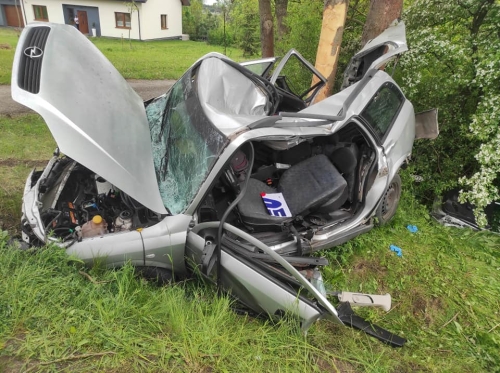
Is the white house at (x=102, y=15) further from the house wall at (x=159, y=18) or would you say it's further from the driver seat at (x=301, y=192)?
the driver seat at (x=301, y=192)

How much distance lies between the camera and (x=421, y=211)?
14.5 feet

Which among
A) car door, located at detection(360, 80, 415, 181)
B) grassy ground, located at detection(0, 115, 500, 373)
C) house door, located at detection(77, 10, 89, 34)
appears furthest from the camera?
house door, located at detection(77, 10, 89, 34)

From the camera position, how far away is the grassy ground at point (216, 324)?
196 centimetres

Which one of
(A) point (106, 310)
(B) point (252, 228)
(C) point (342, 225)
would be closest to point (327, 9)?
(C) point (342, 225)

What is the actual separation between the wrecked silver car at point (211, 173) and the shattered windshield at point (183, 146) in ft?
0.04

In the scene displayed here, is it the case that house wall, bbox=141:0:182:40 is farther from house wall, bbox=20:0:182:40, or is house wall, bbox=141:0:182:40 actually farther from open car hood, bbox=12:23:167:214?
open car hood, bbox=12:23:167:214

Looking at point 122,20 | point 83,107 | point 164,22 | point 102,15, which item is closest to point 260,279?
point 83,107

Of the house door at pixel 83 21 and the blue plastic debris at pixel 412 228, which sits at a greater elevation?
the house door at pixel 83 21

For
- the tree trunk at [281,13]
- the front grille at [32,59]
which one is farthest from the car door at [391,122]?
the tree trunk at [281,13]

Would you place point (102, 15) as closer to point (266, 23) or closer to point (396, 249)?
point (266, 23)

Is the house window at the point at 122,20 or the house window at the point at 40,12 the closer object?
the house window at the point at 122,20

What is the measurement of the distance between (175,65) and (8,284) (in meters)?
11.7

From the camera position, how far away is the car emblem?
2.48 m

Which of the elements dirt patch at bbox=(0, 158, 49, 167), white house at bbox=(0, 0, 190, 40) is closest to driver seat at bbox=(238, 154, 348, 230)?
dirt patch at bbox=(0, 158, 49, 167)
